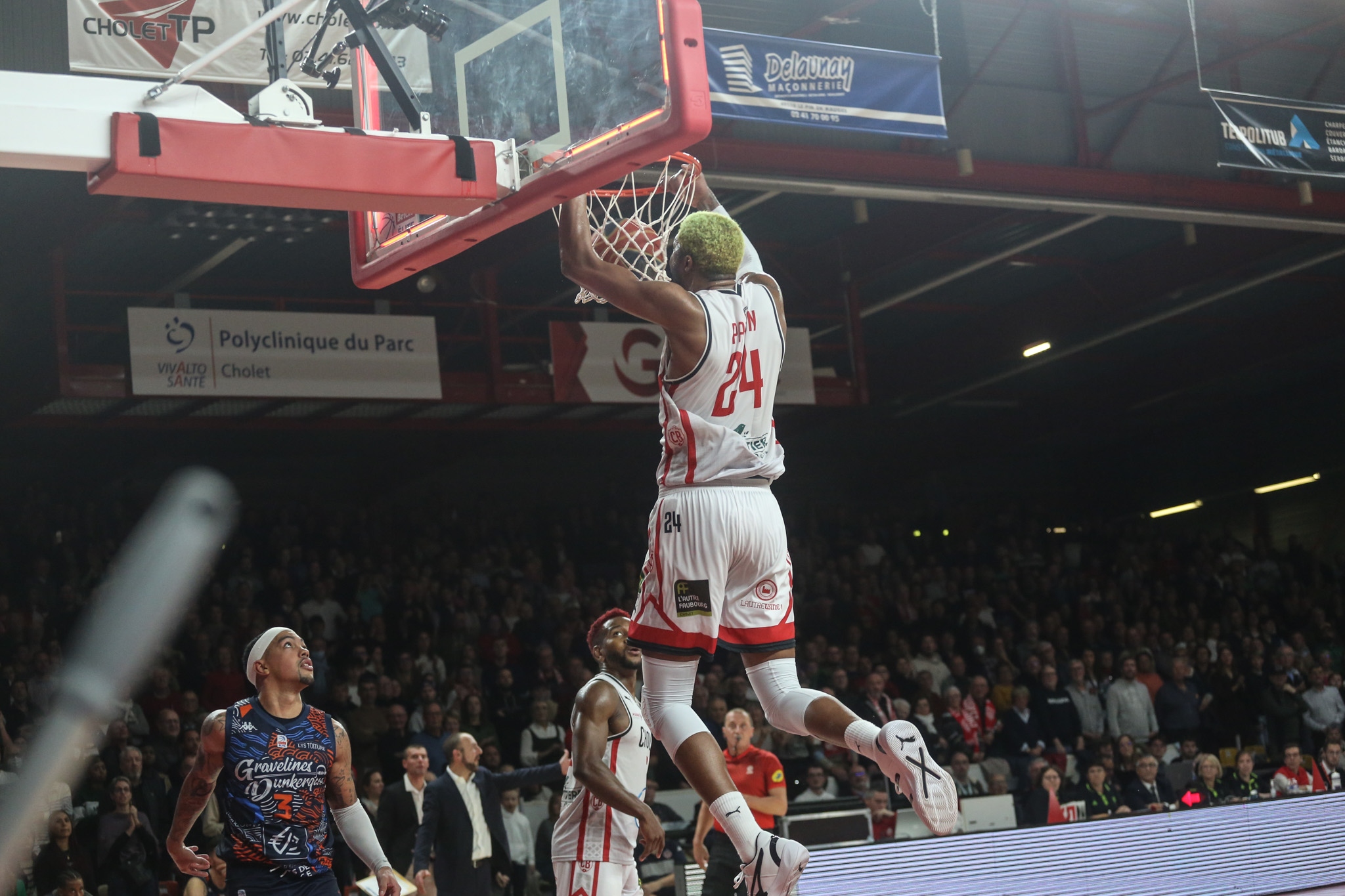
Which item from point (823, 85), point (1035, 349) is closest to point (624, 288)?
point (823, 85)

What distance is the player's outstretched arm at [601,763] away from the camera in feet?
20.6

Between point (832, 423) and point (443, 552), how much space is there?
9541mm

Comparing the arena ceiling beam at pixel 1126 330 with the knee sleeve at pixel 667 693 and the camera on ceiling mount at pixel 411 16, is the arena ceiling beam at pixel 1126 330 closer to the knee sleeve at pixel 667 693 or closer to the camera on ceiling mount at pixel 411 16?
the camera on ceiling mount at pixel 411 16

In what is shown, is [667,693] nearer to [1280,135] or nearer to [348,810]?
[348,810]

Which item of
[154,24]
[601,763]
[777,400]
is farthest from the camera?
[777,400]

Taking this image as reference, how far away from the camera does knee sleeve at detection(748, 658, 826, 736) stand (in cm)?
523

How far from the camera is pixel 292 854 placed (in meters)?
6.41

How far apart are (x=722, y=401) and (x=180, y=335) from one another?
11199mm

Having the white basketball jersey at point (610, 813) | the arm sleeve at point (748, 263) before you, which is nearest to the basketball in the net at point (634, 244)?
the arm sleeve at point (748, 263)

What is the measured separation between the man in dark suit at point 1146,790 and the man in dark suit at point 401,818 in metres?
7.15

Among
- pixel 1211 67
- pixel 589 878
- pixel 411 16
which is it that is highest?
pixel 1211 67

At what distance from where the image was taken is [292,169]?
509 cm

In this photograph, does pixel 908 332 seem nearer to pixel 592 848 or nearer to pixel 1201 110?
pixel 1201 110

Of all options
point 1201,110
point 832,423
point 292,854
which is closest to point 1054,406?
point 832,423
